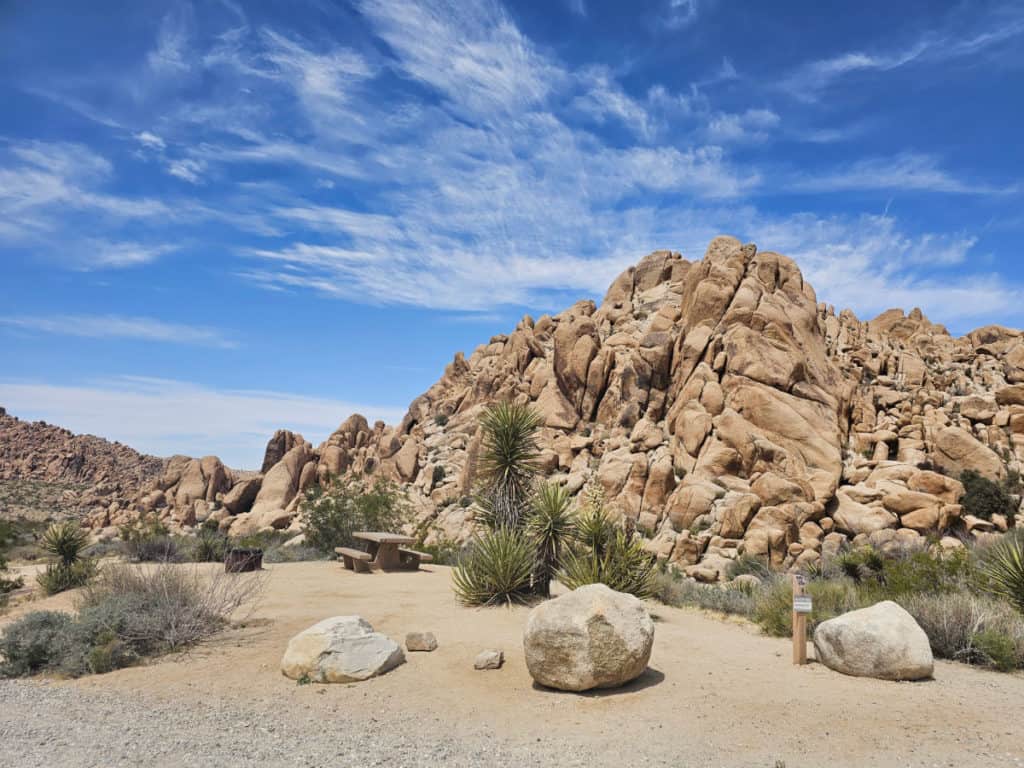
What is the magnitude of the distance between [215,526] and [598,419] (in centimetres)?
2646

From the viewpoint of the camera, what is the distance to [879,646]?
356 inches

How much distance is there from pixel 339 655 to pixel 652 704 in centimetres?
442

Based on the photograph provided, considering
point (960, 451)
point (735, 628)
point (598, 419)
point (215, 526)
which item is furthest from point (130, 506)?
point (960, 451)

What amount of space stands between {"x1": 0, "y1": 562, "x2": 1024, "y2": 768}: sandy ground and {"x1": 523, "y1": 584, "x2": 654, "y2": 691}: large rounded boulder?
0.25 metres

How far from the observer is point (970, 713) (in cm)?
765

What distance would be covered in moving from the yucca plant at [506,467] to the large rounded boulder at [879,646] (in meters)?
8.63


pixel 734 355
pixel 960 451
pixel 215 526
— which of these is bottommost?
pixel 215 526

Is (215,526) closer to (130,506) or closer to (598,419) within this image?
(130,506)

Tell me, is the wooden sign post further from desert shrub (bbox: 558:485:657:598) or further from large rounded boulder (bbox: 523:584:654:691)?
desert shrub (bbox: 558:485:657:598)

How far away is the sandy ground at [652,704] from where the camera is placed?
668 cm

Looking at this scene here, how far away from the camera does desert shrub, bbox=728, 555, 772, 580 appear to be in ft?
70.4

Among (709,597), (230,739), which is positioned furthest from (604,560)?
(230,739)

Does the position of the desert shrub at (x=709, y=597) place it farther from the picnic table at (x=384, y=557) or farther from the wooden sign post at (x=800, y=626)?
the picnic table at (x=384, y=557)

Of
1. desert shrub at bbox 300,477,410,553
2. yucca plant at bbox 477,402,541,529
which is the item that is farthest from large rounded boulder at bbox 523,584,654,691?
desert shrub at bbox 300,477,410,553
